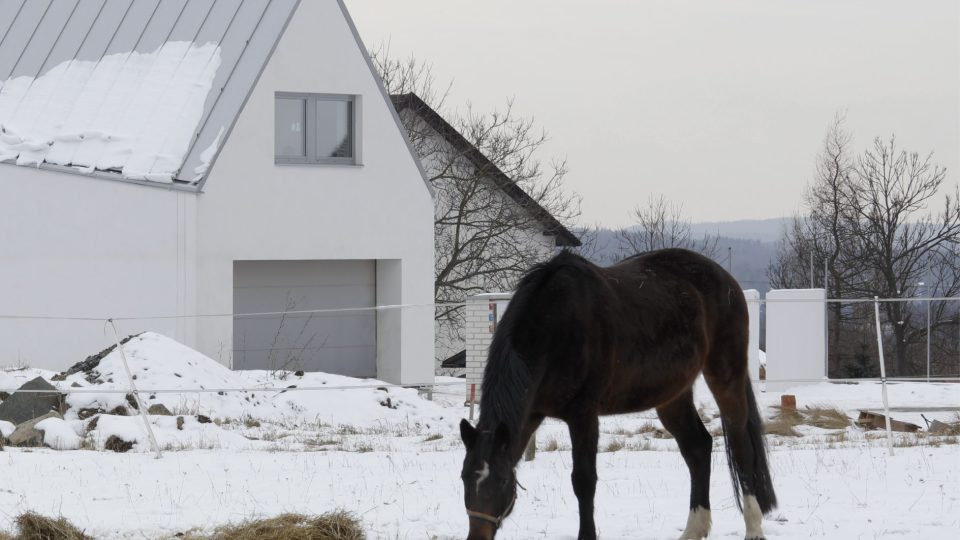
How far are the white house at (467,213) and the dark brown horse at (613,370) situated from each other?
84.4 ft

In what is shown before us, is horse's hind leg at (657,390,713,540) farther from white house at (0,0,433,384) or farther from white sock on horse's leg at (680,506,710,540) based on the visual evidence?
white house at (0,0,433,384)

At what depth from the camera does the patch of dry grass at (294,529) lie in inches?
297

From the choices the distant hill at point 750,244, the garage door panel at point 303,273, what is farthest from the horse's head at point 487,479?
the distant hill at point 750,244

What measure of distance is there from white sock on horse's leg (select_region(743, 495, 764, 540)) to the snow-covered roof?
603 inches

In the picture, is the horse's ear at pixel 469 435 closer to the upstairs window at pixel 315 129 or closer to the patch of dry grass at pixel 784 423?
the patch of dry grass at pixel 784 423

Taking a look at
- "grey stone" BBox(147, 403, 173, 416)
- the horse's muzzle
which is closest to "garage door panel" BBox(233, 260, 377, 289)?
"grey stone" BBox(147, 403, 173, 416)

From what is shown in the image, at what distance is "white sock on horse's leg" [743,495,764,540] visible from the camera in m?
7.75

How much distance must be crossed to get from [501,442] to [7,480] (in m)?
5.30

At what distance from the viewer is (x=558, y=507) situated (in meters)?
8.86

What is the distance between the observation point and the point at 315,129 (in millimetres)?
23047

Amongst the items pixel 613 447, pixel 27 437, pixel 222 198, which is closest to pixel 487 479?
pixel 613 447

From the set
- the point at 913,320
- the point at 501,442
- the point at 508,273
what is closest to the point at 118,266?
the point at 508,273

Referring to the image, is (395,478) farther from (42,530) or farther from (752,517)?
(752,517)

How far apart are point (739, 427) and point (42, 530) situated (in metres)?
4.33
